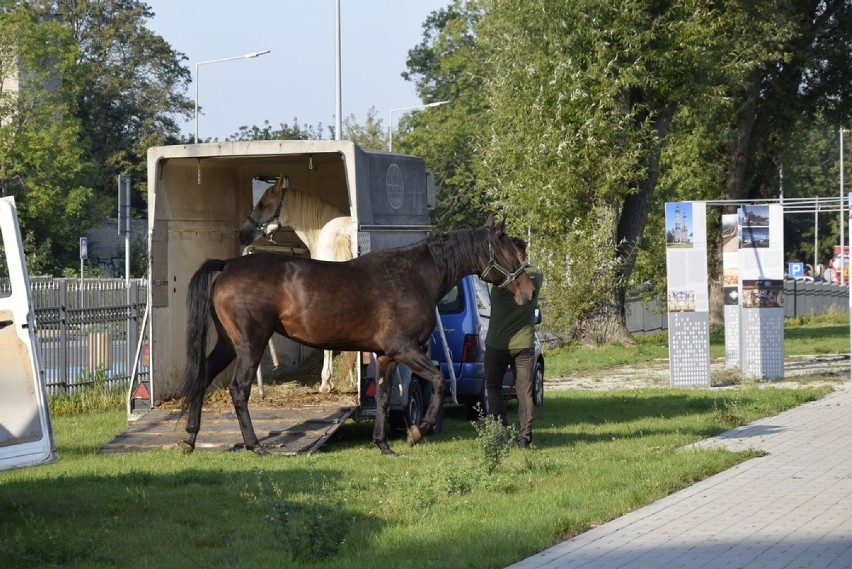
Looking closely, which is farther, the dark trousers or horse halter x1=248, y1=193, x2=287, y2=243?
horse halter x1=248, y1=193, x2=287, y2=243

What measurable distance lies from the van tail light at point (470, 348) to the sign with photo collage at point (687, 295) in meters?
6.79

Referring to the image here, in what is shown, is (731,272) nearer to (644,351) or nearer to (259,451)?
(644,351)

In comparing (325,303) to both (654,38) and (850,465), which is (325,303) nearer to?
(850,465)

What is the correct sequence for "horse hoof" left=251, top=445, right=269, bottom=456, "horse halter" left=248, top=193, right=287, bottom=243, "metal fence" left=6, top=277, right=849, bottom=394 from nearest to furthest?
1. "horse hoof" left=251, top=445, right=269, bottom=456
2. "horse halter" left=248, top=193, right=287, bottom=243
3. "metal fence" left=6, top=277, right=849, bottom=394

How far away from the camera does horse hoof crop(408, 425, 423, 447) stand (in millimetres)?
12930

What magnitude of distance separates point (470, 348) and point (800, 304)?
147 ft

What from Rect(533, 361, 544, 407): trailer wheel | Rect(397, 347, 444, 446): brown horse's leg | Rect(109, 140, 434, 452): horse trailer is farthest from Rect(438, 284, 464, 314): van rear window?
Rect(397, 347, 444, 446): brown horse's leg

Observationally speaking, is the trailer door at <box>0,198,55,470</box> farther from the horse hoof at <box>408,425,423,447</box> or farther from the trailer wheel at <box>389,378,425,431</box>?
the trailer wheel at <box>389,378,425,431</box>

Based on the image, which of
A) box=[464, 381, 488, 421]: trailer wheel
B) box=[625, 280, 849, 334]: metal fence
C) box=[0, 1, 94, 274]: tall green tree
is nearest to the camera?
box=[464, 381, 488, 421]: trailer wheel

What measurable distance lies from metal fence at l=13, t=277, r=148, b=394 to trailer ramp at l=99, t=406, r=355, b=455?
14.5 ft

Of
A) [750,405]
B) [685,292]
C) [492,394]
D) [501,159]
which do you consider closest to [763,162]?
[501,159]

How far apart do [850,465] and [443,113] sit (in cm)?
5418

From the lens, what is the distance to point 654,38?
97.7 feet

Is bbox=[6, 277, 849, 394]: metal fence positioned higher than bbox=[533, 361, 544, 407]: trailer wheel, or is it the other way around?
bbox=[6, 277, 849, 394]: metal fence
